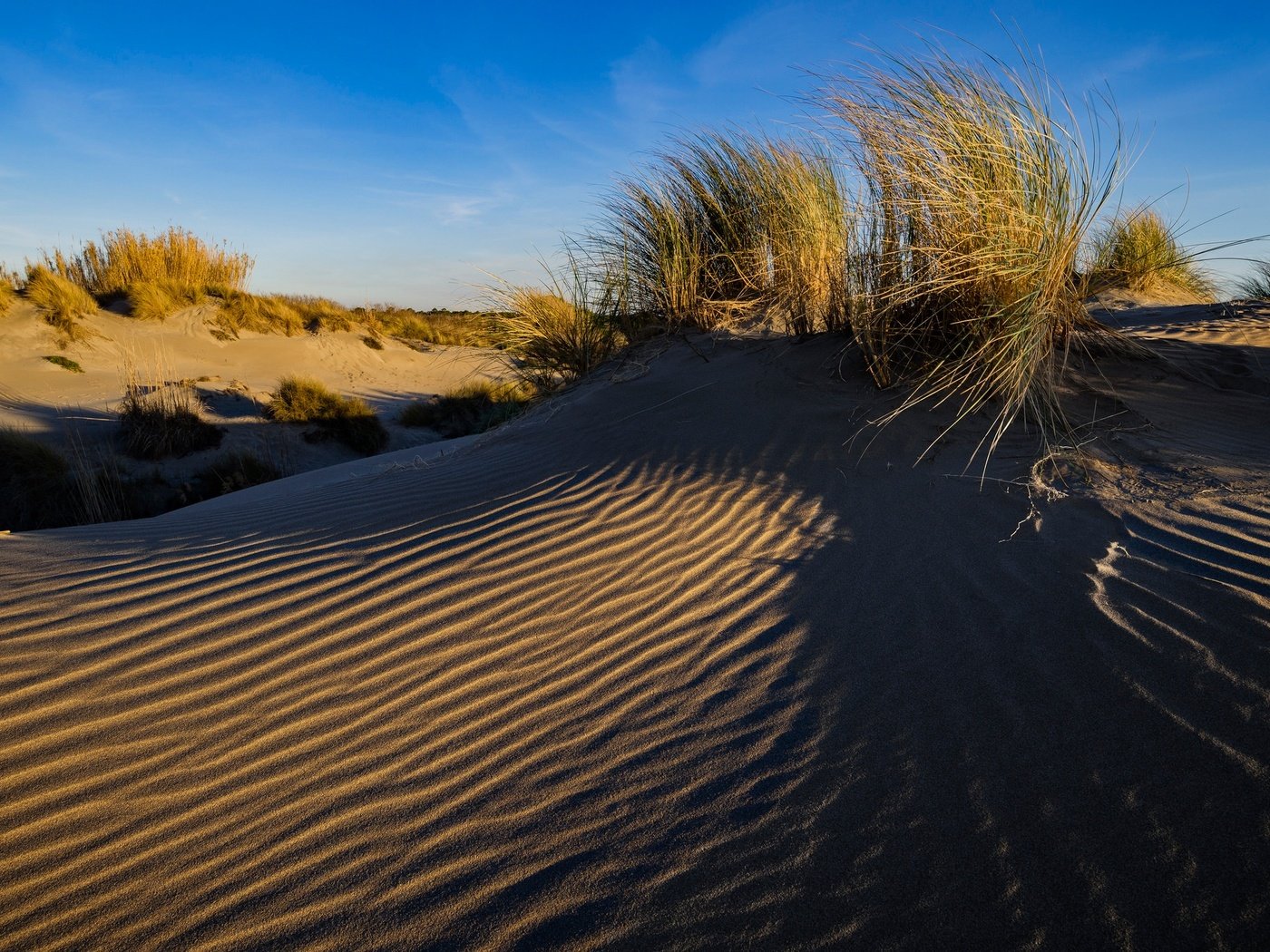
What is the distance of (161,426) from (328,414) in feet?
7.90

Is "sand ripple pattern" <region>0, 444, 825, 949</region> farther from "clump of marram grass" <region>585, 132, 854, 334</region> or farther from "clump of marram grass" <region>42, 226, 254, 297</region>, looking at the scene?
"clump of marram grass" <region>42, 226, 254, 297</region>

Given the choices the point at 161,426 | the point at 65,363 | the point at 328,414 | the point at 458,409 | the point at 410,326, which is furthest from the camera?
the point at 410,326

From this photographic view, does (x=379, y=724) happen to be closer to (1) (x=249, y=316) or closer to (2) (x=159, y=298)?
(2) (x=159, y=298)

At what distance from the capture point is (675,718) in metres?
2.41

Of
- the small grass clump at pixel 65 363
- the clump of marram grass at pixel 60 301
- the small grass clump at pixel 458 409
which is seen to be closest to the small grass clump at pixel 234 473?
the small grass clump at pixel 458 409

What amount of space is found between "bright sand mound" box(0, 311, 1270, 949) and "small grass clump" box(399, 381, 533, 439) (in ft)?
29.2

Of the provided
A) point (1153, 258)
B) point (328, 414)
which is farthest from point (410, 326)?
point (1153, 258)

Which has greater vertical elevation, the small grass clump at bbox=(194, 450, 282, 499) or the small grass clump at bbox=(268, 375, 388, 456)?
the small grass clump at bbox=(268, 375, 388, 456)

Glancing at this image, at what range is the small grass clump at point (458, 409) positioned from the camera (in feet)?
42.0

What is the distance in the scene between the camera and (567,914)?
1.77m

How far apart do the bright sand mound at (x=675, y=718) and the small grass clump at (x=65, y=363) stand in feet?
38.7

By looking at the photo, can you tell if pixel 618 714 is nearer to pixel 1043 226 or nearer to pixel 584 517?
pixel 584 517

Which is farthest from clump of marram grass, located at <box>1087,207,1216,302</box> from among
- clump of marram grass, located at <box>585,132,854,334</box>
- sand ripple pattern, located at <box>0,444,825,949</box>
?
sand ripple pattern, located at <box>0,444,825,949</box>

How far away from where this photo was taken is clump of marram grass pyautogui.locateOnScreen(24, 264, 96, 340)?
14148mm
